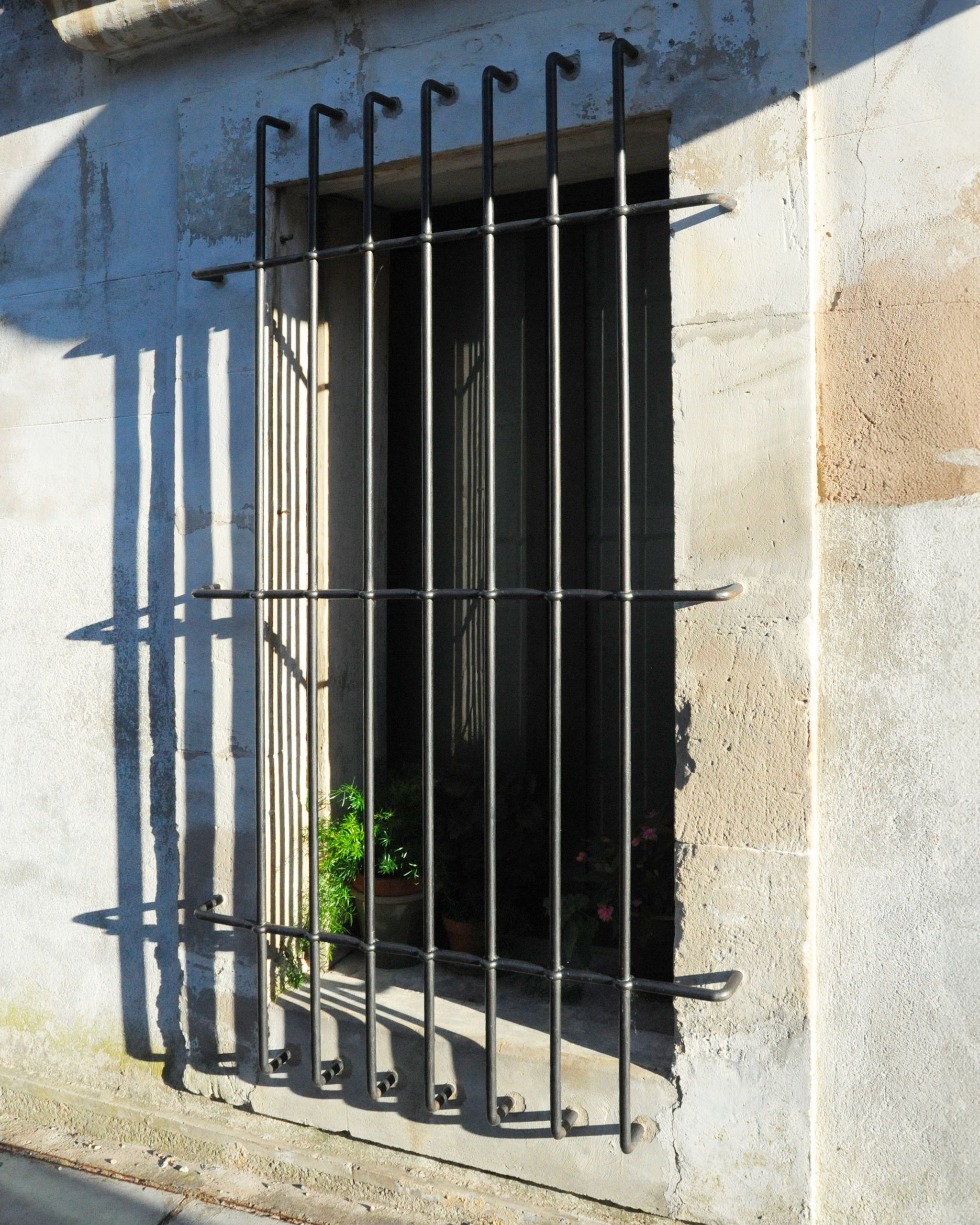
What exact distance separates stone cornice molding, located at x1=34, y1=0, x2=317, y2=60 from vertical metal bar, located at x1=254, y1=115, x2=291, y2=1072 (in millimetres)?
358

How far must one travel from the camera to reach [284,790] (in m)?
3.42

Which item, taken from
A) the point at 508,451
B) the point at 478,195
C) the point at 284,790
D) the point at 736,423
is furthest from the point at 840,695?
the point at 478,195

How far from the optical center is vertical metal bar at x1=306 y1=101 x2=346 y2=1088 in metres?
3.13

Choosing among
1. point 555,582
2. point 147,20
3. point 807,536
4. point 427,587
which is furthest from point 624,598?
point 147,20

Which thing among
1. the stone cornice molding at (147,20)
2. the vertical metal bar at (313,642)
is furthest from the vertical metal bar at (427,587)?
the stone cornice molding at (147,20)

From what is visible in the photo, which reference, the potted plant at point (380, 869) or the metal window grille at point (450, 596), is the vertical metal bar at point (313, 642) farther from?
the potted plant at point (380, 869)

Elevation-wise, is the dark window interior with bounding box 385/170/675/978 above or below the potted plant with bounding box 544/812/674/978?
above

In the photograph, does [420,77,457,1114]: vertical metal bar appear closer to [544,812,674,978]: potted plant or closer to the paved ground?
[544,812,674,978]: potted plant

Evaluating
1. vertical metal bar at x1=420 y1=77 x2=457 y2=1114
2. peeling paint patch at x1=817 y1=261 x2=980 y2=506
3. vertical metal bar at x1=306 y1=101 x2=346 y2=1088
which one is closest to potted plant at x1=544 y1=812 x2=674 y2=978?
vertical metal bar at x1=420 y1=77 x2=457 y2=1114

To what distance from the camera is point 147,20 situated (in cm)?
336

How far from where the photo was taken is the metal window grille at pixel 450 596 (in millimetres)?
2750

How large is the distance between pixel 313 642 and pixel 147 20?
206 centimetres

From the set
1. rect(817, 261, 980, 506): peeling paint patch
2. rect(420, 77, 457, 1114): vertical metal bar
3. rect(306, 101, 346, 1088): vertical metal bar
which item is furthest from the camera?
rect(306, 101, 346, 1088): vertical metal bar

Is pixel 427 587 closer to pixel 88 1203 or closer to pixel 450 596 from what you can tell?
pixel 450 596
